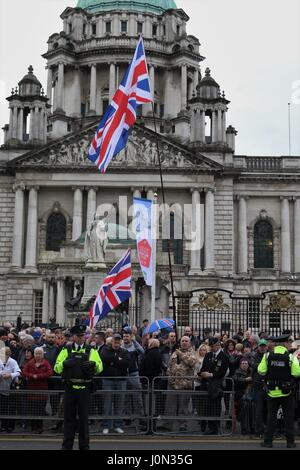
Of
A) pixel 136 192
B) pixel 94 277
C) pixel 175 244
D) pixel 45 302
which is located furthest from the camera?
pixel 175 244

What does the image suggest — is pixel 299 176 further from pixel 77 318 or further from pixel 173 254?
pixel 77 318

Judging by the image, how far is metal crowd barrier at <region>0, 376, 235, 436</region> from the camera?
632 inches

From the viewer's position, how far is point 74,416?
13.5 metres

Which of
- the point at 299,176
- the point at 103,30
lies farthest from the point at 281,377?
the point at 103,30

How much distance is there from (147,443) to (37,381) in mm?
2990

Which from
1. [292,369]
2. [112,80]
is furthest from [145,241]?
[112,80]

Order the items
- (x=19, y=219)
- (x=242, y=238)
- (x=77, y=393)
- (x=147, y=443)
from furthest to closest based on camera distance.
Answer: (x=242, y=238), (x=19, y=219), (x=147, y=443), (x=77, y=393)

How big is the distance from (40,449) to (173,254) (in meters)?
39.8

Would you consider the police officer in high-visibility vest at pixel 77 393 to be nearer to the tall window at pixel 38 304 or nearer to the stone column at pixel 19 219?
the tall window at pixel 38 304

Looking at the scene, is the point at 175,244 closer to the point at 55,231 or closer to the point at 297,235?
the point at 55,231

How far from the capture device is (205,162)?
54312 mm

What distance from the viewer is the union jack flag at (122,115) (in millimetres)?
23125

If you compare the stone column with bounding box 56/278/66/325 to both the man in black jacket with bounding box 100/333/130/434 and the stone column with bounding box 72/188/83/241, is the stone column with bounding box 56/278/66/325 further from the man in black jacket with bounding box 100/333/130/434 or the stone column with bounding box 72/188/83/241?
the man in black jacket with bounding box 100/333/130/434

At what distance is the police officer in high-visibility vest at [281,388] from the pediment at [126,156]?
40037 mm
